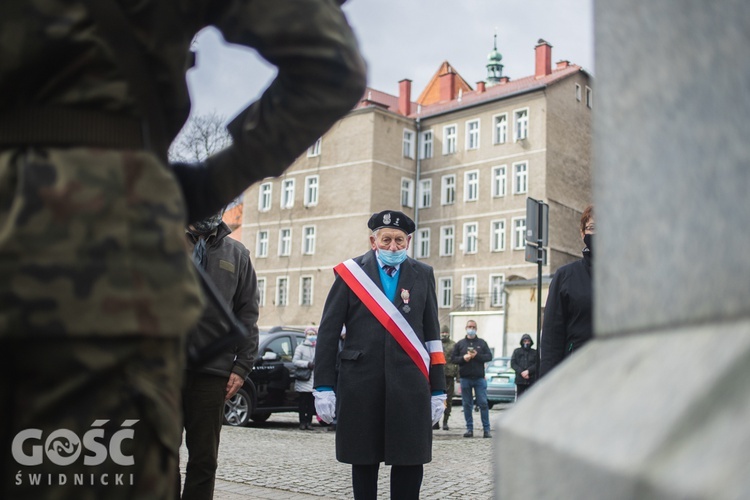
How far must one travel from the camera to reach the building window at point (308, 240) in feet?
195

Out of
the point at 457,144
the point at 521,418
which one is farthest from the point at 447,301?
the point at 521,418

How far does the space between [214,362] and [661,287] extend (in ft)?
13.1

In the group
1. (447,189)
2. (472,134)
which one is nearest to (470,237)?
(447,189)

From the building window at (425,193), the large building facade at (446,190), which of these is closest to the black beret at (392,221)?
the large building facade at (446,190)

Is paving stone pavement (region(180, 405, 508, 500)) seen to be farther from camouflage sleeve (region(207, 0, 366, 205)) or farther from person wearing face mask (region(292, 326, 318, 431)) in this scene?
camouflage sleeve (region(207, 0, 366, 205))

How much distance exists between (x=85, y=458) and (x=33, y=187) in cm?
45

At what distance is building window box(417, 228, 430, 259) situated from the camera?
57156 millimetres

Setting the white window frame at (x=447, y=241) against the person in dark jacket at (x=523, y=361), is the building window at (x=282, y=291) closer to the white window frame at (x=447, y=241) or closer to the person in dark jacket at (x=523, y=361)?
the white window frame at (x=447, y=241)

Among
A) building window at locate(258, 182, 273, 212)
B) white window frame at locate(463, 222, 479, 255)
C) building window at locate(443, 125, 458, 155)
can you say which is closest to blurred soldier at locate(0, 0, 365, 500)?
white window frame at locate(463, 222, 479, 255)

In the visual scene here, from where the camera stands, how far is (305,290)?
5919 cm

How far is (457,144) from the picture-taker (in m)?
57.2

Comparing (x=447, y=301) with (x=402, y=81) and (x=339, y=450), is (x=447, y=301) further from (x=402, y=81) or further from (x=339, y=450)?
(x=339, y=450)

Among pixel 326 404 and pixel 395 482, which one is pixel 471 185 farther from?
pixel 395 482

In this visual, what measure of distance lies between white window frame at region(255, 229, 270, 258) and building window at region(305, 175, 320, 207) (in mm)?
4088
